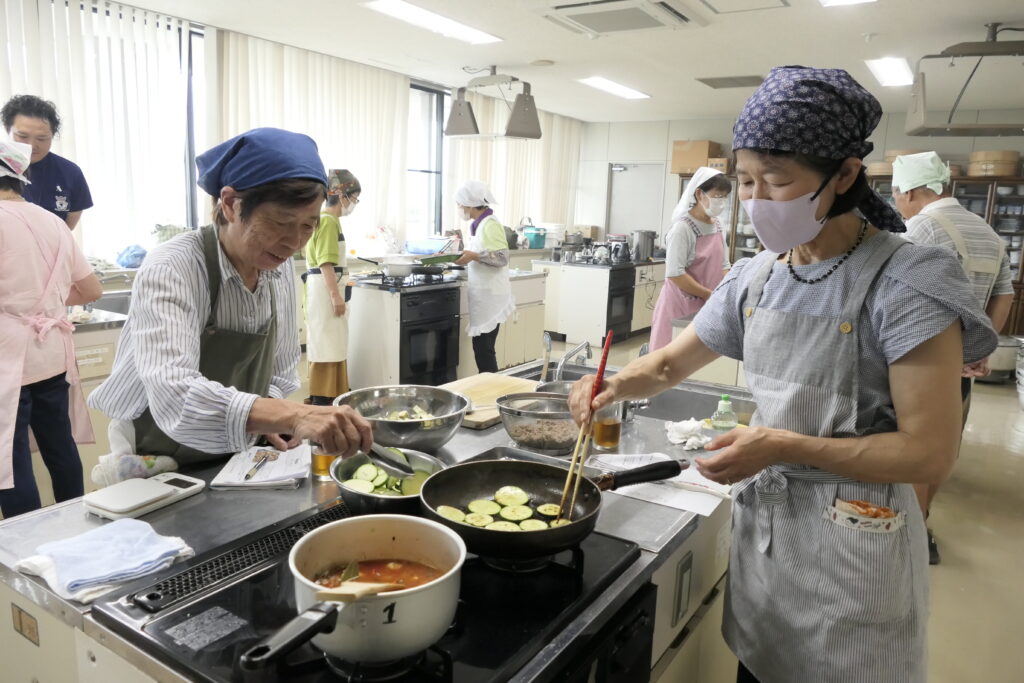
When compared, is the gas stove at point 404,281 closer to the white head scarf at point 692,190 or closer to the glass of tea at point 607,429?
the white head scarf at point 692,190

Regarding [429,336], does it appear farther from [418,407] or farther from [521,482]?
[521,482]

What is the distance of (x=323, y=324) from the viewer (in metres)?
4.44

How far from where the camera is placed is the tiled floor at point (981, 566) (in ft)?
7.49

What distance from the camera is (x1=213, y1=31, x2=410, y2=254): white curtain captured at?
5.21m

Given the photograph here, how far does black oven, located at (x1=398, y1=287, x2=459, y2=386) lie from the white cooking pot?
12.6 ft

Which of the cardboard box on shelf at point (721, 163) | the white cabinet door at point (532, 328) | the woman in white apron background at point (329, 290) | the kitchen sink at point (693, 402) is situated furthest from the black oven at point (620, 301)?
the kitchen sink at point (693, 402)

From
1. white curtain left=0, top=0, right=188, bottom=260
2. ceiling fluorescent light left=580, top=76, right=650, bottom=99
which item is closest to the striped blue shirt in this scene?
white curtain left=0, top=0, right=188, bottom=260

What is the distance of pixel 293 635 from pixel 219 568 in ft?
1.42

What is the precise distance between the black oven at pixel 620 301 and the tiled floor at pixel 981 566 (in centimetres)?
333

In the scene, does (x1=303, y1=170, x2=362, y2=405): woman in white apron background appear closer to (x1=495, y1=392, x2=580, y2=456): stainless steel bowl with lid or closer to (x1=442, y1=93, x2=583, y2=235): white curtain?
(x1=495, y1=392, x2=580, y2=456): stainless steel bowl with lid

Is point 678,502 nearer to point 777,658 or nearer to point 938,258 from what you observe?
point 777,658

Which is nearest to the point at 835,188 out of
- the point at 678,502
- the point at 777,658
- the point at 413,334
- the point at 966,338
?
the point at 966,338

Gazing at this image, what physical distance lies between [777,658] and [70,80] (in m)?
4.96

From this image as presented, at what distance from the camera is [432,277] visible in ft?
16.5
